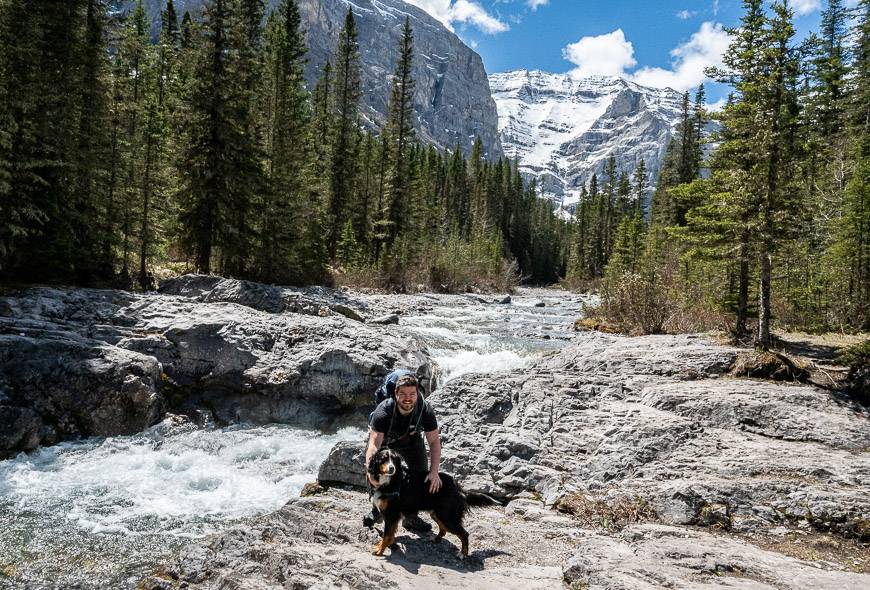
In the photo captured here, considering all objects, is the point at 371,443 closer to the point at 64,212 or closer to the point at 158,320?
the point at 158,320

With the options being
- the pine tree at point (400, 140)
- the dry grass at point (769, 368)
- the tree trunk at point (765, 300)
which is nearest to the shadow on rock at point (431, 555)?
the dry grass at point (769, 368)

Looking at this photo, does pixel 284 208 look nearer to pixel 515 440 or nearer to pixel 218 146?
pixel 218 146

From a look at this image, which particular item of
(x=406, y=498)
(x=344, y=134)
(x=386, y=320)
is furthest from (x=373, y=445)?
(x=344, y=134)

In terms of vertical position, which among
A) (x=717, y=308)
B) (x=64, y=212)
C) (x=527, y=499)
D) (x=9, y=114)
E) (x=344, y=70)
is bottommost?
(x=527, y=499)

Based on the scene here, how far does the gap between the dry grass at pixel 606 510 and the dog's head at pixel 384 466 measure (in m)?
2.59

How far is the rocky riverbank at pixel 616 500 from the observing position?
420 cm

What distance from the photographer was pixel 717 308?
16125 mm

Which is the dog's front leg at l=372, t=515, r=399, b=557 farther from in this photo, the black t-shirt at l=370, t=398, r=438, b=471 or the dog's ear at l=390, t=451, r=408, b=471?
the black t-shirt at l=370, t=398, r=438, b=471

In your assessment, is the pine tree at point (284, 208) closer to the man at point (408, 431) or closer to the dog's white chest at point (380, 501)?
the man at point (408, 431)

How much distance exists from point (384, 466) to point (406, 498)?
0.52 meters

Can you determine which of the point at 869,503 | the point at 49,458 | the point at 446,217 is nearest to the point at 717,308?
the point at 869,503

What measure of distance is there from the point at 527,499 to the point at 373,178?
41284 mm

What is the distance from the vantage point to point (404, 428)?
505 cm

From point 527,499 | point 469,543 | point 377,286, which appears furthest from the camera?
point 377,286
